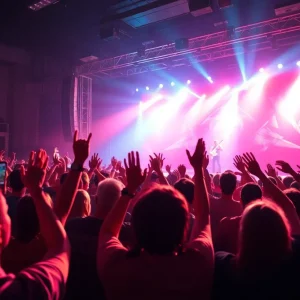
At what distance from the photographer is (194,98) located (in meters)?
15.1

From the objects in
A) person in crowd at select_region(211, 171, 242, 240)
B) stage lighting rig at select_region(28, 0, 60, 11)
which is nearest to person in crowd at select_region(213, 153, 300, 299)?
person in crowd at select_region(211, 171, 242, 240)

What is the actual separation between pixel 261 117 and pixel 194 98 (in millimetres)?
3414

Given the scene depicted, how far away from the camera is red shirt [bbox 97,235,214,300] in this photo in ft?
3.79

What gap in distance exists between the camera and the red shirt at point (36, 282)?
0.82m

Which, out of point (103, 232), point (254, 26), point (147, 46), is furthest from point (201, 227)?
point (147, 46)

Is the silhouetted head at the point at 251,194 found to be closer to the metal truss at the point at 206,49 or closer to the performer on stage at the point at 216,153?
the metal truss at the point at 206,49

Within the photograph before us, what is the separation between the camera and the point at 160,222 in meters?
1.19

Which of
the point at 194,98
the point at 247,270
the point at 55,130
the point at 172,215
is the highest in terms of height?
the point at 194,98

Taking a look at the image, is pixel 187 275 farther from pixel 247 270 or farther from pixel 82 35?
pixel 82 35

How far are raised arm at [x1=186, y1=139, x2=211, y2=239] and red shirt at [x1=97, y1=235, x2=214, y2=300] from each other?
251 mm

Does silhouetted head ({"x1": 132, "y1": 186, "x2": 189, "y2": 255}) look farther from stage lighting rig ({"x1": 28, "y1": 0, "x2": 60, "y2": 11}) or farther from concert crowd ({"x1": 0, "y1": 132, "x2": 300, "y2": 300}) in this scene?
stage lighting rig ({"x1": 28, "y1": 0, "x2": 60, "y2": 11})

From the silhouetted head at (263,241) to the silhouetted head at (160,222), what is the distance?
0.29 meters

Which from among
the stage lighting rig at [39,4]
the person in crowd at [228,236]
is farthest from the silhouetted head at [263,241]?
the stage lighting rig at [39,4]

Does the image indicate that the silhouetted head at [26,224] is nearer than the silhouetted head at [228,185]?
Yes
